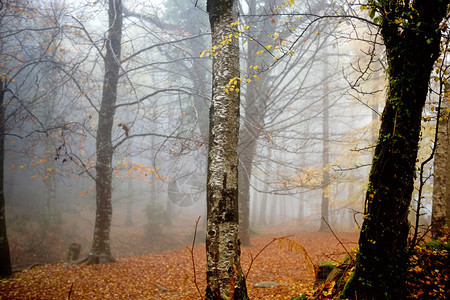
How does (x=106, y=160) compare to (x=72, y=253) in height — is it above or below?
above

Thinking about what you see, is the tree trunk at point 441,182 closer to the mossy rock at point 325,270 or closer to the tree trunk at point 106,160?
the mossy rock at point 325,270

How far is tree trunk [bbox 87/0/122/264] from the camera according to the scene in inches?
350

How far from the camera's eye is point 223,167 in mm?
3947

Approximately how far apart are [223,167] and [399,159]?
222 centimetres

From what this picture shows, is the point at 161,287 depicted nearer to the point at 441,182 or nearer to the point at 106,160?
the point at 106,160

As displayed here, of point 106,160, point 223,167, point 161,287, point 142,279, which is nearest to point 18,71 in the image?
point 106,160

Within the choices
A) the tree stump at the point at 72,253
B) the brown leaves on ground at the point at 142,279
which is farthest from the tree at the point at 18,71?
the tree stump at the point at 72,253

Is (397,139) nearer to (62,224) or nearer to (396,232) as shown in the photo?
(396,232)

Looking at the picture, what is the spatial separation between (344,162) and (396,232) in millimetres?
12062

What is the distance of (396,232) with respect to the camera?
307cm

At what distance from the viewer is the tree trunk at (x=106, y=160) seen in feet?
29.2

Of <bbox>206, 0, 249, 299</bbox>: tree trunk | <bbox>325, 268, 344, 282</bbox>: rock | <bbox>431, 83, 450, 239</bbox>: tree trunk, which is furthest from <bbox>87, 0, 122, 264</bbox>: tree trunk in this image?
<bbox>431, 83, 450, 239</bbox>: tree trunk

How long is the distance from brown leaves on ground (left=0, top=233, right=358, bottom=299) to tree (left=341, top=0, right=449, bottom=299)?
5.12 ft

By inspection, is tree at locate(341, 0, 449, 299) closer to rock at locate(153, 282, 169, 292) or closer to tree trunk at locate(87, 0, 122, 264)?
rock at locate(153, 282, 169, 292)
